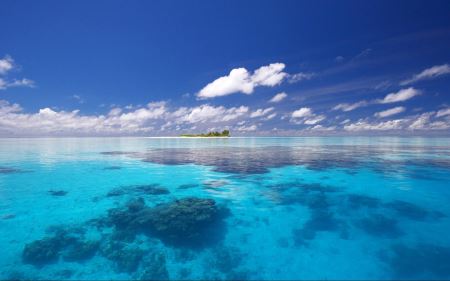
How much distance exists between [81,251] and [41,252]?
128cm

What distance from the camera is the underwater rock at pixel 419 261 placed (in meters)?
6.95

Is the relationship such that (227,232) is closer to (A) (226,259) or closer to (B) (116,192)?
(A) (226,259)

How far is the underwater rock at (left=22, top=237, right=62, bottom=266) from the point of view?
25.1ft

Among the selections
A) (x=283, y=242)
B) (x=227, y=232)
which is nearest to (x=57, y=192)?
(x=227, y=232)

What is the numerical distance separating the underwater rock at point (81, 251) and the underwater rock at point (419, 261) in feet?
32.2

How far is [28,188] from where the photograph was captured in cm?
1628

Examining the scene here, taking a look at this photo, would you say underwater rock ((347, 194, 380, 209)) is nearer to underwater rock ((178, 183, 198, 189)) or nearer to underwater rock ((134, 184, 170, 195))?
underwater rock ((178, 183, 198, 189))

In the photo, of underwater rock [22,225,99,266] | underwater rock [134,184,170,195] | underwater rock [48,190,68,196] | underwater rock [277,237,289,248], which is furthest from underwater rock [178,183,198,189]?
underwater rock [277,237,289,248]

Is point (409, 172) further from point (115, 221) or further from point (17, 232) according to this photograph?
point (17, 232)

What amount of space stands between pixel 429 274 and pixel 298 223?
4.50 metres

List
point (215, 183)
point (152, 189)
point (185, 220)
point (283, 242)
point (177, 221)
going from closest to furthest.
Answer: point (283, 242) < point (177, 221) < point (185, 220) < point (152, 189) < point (215, 183)

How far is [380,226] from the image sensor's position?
9.97 meters

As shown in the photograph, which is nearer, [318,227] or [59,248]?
[59,248]

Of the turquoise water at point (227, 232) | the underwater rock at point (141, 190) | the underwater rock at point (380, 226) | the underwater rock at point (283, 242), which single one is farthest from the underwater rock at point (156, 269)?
the underwater rock at point (380, 226)
